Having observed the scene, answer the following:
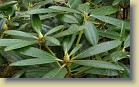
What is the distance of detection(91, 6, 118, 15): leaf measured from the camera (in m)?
1.05

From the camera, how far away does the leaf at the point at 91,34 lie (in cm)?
95

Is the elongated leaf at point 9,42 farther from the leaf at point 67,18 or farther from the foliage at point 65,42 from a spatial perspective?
the leaf at point 67,18

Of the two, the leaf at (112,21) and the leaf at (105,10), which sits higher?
the leaf at (105,10)

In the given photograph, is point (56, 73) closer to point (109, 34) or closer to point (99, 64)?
point (99, 64)

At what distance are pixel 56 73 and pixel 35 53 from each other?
8cm

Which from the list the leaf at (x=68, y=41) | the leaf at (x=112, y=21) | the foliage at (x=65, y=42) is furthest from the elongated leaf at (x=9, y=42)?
the leaf at (x=112, y=21)

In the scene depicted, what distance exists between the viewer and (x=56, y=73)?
Answer: 875mm

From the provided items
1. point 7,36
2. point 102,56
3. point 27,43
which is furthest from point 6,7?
point 102,56

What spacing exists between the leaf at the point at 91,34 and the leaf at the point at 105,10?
8 centimetres

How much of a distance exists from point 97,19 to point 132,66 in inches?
9.3

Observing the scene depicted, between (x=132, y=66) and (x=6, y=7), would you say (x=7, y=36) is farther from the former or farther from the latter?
(x=132, y=66)

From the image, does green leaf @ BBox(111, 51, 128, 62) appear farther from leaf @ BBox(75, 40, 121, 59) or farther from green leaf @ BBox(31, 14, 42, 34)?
green leaf @ BBox(31, 14, 42, 34)

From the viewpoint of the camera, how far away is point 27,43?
90 cm

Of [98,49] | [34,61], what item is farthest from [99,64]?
Answer: [34,61]
